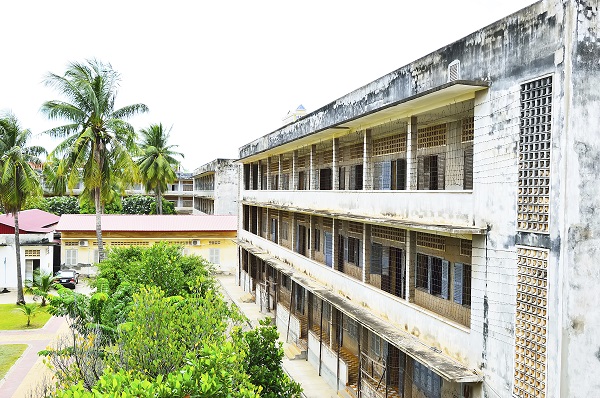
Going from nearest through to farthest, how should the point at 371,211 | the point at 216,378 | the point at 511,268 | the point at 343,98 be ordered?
1. the point at 216,378
2. the point at 511,268
3. the point at 371,211
4. the point at 343,98

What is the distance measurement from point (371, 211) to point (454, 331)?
4188 millimetres

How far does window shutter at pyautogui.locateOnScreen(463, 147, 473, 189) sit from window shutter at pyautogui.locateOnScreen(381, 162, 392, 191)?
3248mm

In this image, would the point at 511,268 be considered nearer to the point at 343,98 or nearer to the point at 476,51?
the point at 476,51

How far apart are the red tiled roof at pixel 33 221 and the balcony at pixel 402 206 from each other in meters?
21.1

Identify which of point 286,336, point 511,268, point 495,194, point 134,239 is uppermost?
point 495,194

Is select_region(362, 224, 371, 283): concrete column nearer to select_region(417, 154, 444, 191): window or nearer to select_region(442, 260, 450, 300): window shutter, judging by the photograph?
select_region(417, 154, 444, 191): window

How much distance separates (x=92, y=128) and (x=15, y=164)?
12.3 feet

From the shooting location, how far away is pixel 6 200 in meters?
24.6

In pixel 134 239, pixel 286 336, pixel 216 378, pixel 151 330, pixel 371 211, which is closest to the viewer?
pixel 216 378

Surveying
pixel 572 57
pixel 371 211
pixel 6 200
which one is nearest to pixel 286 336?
pixel 371 211

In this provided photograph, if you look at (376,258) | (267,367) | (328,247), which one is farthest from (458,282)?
(328,247)

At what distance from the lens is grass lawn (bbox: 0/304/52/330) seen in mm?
22531

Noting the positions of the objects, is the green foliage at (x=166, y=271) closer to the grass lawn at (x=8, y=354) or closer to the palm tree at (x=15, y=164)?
the grass lawn at (x=8, y=354)

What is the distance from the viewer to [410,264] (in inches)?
473
